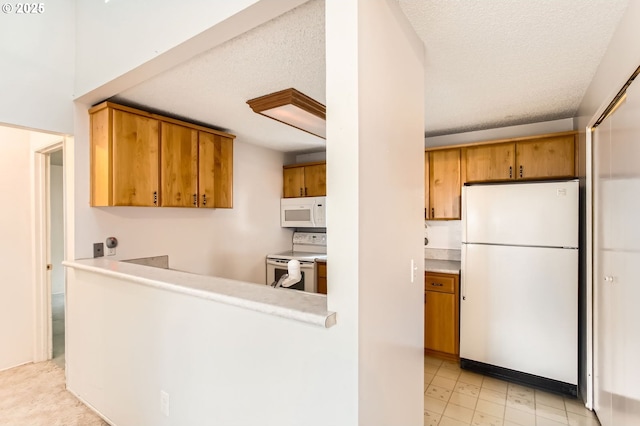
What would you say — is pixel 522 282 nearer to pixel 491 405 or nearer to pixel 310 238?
pixel 491 405

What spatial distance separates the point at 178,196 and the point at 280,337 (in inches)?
76.7

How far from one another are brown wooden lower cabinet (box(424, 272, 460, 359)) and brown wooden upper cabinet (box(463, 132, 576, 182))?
3.48ft

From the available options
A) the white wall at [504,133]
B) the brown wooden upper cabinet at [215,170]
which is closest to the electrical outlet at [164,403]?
the brown wooden upper cabinet at [215,170]

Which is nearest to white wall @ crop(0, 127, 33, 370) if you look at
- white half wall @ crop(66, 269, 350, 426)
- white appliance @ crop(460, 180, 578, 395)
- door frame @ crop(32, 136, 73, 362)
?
door frame @ crop(32, 136, 73, 362)

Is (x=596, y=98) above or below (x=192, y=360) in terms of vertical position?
above

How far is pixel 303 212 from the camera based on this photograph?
13.3 ft

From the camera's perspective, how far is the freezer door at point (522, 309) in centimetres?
238

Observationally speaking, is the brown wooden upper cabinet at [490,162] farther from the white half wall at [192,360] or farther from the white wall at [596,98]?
the white half wall at [192,360]

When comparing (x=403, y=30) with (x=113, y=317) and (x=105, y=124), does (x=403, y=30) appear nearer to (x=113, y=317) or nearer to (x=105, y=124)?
(x=105, y=124)

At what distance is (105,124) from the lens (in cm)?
224

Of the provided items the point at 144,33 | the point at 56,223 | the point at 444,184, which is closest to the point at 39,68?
the point at 144,33

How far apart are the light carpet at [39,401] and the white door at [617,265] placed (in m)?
3.09

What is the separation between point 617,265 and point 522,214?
36.7 inches

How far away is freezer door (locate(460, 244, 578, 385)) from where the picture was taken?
2375mm
